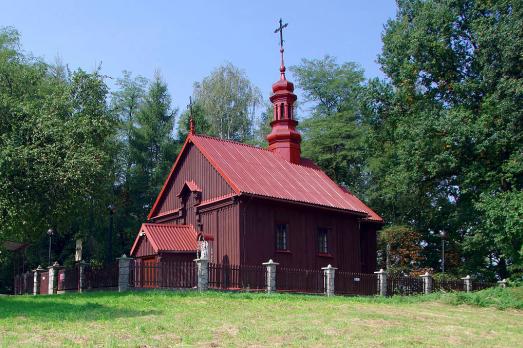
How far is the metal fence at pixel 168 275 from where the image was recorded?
79.9ft

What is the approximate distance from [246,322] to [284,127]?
63.7ft

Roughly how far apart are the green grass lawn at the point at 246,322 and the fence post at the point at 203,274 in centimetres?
127

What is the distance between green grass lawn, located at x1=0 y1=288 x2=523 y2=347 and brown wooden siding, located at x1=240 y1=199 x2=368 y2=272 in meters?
4.36

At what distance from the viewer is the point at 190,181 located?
1194 inches

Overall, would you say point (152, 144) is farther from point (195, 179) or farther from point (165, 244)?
point (165, 244)

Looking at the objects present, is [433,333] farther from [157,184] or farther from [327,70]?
[327,70]

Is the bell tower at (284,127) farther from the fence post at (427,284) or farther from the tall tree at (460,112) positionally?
the fence post at (427,284)

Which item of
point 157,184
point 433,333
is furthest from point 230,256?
point 157,184

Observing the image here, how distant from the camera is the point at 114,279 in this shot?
86.5 ft

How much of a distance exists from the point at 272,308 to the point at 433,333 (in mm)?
5300

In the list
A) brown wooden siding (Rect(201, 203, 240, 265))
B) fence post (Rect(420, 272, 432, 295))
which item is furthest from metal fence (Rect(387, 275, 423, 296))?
brown wooden siding (Rect(201, 203, 240, 265))

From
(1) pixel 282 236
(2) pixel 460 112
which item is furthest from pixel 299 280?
(2) pixel 460 112

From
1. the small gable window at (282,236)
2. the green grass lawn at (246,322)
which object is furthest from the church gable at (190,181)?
the green grass lawn at (246,322)

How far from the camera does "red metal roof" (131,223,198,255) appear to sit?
89.2 ft
